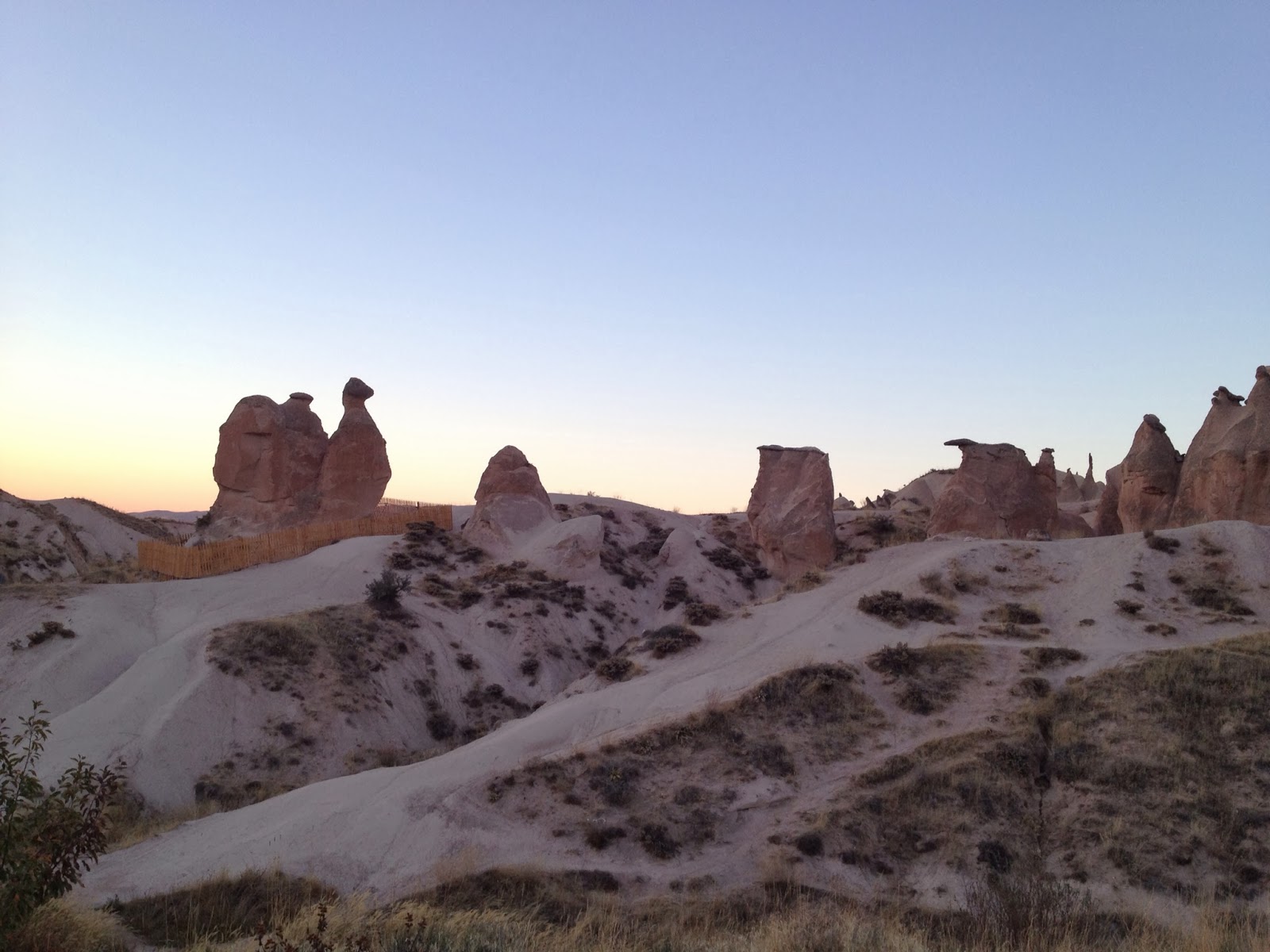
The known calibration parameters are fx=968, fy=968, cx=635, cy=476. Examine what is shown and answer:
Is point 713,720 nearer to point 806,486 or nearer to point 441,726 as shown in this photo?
point 441,726

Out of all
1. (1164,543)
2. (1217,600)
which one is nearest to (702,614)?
(1164,543)

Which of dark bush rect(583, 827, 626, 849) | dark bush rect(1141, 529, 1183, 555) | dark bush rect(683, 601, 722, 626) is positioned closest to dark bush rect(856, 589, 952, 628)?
dark bush rect(683, 601, 722, 626)

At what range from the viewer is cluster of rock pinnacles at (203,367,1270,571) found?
27859 mm

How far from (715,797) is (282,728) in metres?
11.3

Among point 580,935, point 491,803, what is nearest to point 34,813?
point 580,935

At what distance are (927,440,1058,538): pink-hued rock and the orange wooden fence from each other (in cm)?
2021

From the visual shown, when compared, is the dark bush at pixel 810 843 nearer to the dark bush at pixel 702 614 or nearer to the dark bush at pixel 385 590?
the dark bush at pixel 702 614

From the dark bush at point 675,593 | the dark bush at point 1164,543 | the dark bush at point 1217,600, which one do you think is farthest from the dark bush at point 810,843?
the dark bush at point 675,593


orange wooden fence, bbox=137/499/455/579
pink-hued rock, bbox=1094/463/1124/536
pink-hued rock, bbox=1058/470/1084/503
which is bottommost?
orange wooden fence, bbox=137/499/455/579

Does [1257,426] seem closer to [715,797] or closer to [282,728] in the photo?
[715,797]

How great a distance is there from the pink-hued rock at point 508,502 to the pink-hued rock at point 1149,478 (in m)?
20.2

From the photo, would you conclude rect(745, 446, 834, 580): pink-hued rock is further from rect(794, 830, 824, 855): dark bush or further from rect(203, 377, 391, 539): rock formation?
rect(794, 830, 824, 855): dark bush

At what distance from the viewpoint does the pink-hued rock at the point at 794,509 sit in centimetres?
3256

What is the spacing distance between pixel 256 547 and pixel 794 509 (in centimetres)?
1864
